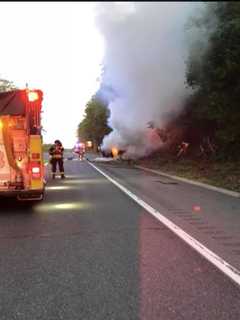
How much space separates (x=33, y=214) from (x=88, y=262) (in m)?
5.24

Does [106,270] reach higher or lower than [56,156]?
lower

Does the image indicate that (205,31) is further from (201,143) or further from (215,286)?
(201,143)

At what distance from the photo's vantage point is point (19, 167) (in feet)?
41.3

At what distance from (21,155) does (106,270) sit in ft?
20.6

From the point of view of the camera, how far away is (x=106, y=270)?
22.5 feet

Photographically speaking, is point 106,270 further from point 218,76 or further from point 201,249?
point 218,76

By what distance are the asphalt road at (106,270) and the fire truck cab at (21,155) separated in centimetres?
57

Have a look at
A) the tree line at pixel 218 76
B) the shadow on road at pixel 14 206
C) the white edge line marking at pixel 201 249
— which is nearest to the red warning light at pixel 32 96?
the shadow on road at pixel 14 206

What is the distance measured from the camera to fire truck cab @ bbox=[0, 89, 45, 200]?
12555 mm

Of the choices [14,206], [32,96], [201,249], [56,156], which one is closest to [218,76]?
[56,156]

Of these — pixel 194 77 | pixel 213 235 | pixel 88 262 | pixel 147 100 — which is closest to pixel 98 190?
pixel 194 77

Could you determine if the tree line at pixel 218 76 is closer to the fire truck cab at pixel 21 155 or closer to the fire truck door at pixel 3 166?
the fire truck cab at pixel 21 155

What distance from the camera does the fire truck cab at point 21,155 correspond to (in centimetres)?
1255

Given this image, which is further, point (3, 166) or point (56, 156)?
point (56, 156)
